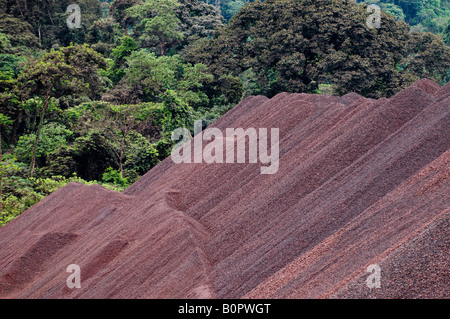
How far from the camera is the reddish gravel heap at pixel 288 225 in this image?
984 centimetres

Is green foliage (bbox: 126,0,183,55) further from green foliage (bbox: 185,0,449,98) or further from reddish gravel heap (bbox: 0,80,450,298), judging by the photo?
reddish gravel heap (bbox: 0,80,450,298)

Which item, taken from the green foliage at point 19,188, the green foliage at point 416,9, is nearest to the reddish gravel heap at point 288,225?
the green foliage at point 19,188

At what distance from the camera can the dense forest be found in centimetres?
2831

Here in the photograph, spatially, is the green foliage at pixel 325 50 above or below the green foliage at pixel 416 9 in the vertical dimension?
above

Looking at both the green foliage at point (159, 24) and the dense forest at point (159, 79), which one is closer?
the dense forest at point (159, 79)

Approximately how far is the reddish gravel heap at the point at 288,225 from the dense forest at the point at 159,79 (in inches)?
294

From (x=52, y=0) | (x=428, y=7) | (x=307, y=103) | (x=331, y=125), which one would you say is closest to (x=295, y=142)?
(x=331, y=125)

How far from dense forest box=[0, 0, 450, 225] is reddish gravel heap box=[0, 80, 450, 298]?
747 cm

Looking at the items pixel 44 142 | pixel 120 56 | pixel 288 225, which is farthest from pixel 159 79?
pixel 288 225

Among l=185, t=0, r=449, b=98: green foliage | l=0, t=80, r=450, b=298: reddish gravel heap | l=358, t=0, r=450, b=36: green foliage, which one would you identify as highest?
l=0, t=80, r=450, b=298: reddish gravel heap

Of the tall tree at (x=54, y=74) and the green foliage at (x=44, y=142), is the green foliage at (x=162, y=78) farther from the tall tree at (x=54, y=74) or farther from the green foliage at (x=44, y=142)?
the green foliage at (x=44, y=142)

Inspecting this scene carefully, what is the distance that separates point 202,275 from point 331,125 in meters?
8.69

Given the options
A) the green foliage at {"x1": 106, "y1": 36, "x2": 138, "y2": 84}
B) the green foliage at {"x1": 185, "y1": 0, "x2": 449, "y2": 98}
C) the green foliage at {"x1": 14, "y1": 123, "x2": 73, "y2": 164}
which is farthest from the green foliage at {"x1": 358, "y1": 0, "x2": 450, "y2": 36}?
the green foliage at {"x1": 14, "y1": 123, "x2": 73, "y2": 164}

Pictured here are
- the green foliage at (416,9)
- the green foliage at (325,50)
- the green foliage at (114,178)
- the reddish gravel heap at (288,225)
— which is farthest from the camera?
the green foliage at (416,9)
